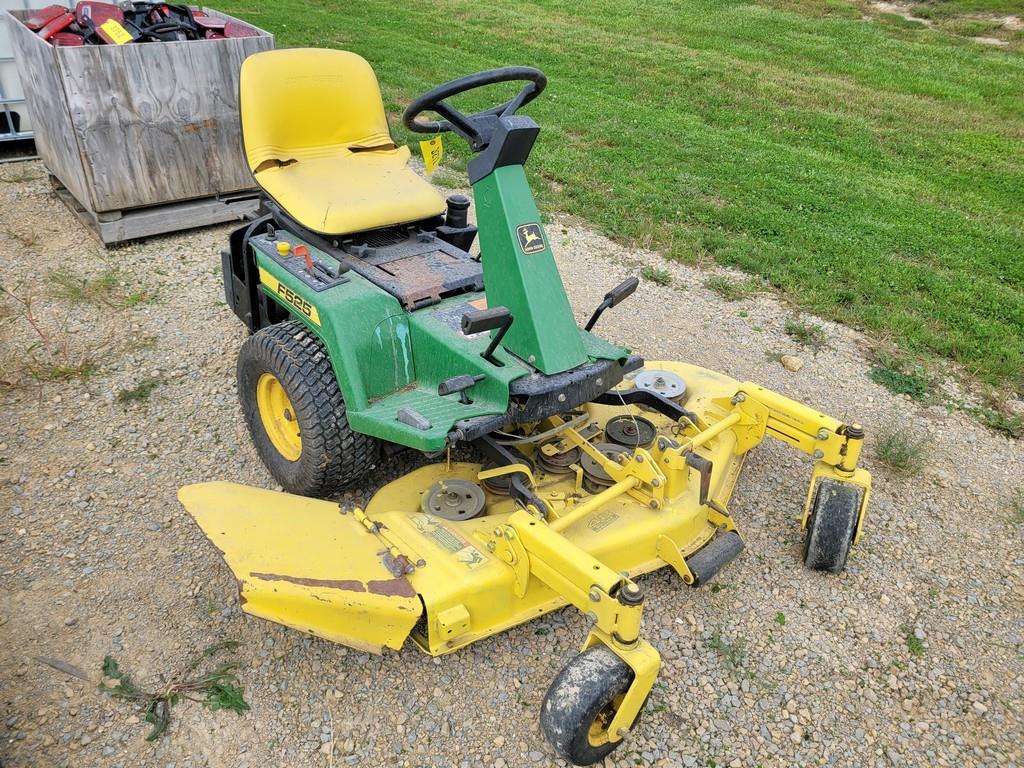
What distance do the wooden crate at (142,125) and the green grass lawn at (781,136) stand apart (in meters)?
2.43

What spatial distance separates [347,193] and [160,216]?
2834 millimetres

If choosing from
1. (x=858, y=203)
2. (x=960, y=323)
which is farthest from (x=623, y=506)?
(x=858, y=203)

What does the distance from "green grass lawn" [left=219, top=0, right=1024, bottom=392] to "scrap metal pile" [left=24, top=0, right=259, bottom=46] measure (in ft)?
7.94

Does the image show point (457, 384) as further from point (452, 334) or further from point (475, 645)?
point (475, 645)

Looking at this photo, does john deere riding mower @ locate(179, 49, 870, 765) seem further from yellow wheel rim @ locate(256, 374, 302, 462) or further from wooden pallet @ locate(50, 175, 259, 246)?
wooden pallet @ locate(50, 175, 259, 246)

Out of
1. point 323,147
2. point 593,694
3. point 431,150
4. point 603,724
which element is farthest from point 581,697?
point 323,147

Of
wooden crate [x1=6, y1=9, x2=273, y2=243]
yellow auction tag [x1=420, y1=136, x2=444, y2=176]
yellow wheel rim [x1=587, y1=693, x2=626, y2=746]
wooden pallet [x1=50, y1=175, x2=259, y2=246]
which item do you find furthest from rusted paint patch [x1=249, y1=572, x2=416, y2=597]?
wooden crate [x1=6, y1=9, x2=273, y2=243]

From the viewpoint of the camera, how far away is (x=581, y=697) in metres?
2.29

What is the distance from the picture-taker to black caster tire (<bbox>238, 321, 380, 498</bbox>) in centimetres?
316

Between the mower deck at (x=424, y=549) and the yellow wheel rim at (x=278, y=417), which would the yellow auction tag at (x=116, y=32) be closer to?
the yellow wheel rim at (x=278, y=417)

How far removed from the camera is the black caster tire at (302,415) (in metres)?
3.16

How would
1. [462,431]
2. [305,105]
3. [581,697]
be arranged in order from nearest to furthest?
1. [581,697]
2. [462,431]
3. [305,105]

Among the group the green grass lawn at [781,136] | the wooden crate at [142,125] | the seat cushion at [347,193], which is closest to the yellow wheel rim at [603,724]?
the seat cushion at [347,193]

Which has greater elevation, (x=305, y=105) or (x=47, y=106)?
(x=305, y=105)
